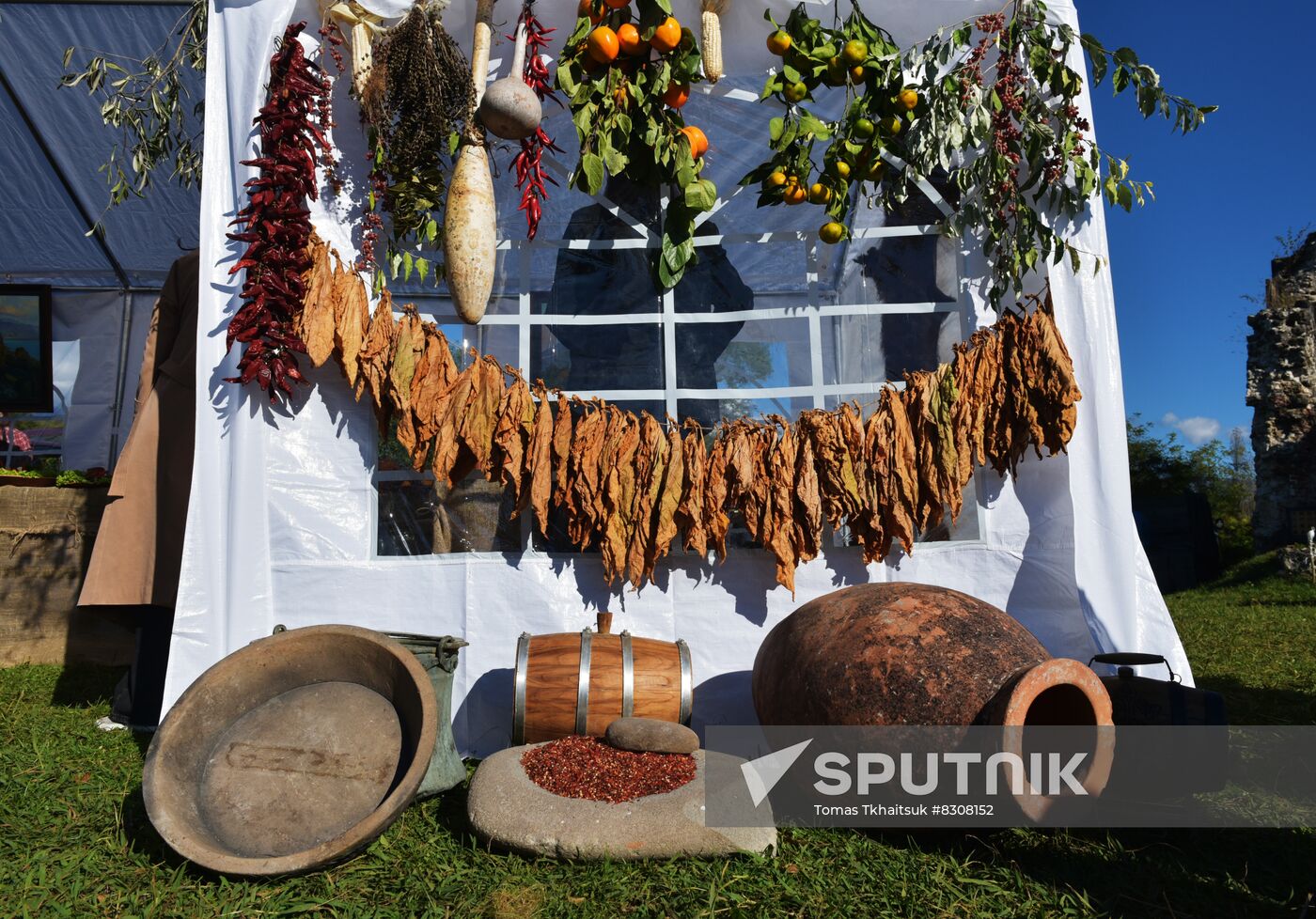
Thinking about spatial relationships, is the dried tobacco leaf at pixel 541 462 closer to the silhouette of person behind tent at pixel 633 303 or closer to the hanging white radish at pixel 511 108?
the silhouette of person behind tent at pixel 633 303

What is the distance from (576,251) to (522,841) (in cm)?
248

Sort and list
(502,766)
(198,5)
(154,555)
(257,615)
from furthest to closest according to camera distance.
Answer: (198,5) < (154,555) < (257,615) < (502,766)

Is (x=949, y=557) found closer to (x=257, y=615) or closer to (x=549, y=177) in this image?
(x=549, y=177)

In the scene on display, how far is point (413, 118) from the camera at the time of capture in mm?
3348

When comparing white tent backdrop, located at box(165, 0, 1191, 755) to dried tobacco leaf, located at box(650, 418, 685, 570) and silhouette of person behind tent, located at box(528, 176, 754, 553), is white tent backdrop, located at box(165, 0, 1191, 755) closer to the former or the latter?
silhouette of person behind tent, located at box(528, 176, 754, 553)

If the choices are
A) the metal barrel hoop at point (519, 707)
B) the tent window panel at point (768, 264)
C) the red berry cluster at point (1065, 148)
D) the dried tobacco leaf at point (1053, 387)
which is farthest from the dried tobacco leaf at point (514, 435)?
the red berry cluster at point (1065, 148)

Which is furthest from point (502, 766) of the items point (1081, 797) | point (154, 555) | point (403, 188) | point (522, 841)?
point (403, 188)

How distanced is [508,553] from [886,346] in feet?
6.24

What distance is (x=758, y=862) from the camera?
7.49ft

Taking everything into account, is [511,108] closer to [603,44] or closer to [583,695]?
[603,44]

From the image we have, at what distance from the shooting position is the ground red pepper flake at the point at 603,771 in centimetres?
245

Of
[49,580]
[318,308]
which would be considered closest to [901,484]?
[318,308]

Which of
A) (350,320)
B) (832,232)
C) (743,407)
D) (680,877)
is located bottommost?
(680,877)

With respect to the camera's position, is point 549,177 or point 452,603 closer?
point 452,603
